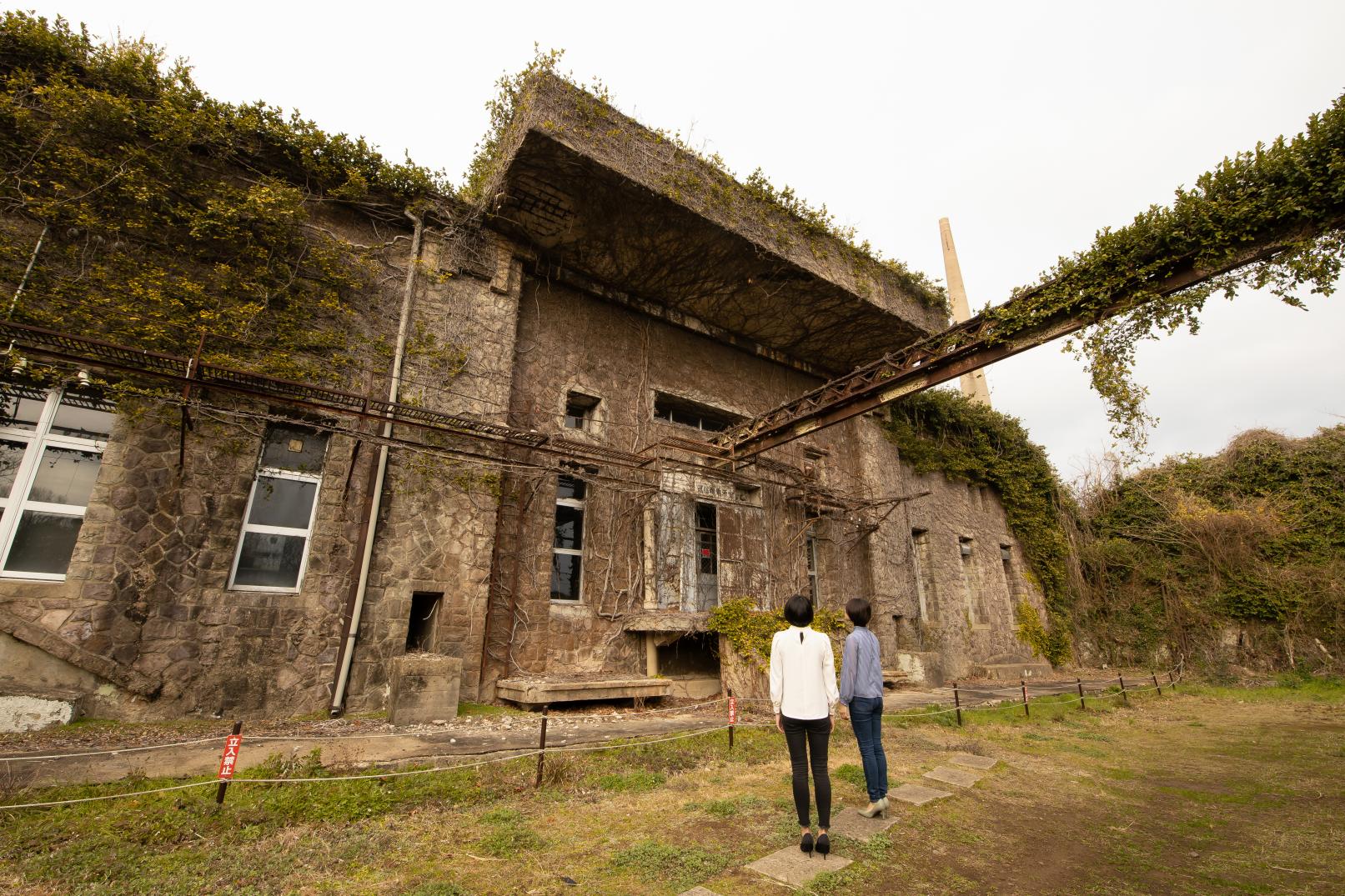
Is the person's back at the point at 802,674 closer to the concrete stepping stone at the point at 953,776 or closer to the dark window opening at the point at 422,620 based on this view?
the concrete stepping stone at the point at 953,776

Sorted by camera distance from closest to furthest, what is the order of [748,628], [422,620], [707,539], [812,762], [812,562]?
[812,762], [422,620], [748,628], [707,539], [812,562]

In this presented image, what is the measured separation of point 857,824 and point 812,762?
0.96 m

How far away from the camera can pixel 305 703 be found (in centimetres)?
677

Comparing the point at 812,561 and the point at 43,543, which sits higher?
the point at 812,561

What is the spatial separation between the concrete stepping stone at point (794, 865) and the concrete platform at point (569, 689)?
16.1 feet

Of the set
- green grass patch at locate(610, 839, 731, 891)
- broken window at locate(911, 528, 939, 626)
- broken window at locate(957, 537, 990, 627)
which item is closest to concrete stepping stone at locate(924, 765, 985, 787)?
green grass patch at locate(610, 839, 731, 891)

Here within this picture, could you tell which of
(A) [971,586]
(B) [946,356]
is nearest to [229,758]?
(B) [946,356]

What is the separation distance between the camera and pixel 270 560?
7.11 m

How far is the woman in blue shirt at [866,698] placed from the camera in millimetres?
4176

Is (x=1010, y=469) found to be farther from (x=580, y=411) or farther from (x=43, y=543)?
(x=43, y=543)

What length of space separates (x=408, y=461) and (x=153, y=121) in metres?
5.00

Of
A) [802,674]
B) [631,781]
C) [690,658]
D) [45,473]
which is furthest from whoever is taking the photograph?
[690,658]

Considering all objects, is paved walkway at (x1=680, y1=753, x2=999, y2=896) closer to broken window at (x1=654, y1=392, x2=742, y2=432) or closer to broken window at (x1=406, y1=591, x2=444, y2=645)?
broken window at (x1=406, y1=591, x2=444, y2=645)

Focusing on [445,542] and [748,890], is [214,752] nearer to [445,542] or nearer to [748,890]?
[445,542]
